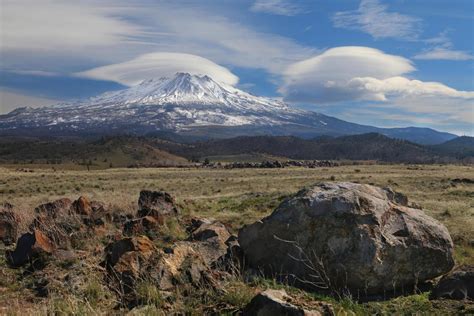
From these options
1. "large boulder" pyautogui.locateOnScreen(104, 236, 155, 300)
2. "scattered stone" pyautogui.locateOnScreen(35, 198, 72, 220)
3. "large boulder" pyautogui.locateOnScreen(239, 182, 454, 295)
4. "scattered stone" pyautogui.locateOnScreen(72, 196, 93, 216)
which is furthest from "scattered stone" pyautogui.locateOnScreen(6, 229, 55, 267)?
"large boulder" pyautogui.locateOnScreen(239, 182, 454, 295)

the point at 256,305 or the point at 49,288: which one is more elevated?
the point at 256,305

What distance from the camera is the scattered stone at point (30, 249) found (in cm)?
880

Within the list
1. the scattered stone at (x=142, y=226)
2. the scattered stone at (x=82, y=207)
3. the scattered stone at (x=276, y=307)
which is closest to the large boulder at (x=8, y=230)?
the scattered stone at (x=82, y=207)

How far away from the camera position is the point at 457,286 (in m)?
6.61

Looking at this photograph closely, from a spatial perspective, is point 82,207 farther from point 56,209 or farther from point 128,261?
point 128,261

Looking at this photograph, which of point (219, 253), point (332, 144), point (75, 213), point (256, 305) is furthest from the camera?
point (332, 144)

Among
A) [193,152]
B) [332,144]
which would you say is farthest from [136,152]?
[332,144]

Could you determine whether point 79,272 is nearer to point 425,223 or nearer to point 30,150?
point 425,223

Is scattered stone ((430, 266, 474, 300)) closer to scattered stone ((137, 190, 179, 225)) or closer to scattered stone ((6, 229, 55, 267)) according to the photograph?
scattered stone ((6, 229, 55, 267))

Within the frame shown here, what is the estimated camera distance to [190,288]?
665 cm

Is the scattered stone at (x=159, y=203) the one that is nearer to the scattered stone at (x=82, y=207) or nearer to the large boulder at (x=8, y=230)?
the scattered stone at (x=82, y=207)

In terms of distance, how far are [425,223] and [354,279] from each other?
191 cm

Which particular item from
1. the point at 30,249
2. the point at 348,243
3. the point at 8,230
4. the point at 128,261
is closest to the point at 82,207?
the point at 8,230

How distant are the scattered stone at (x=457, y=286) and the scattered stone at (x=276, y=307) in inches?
91.2
